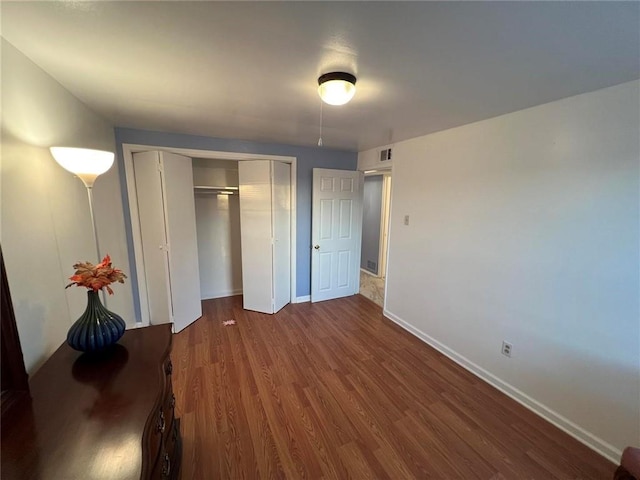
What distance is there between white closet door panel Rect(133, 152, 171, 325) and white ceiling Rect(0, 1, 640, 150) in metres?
0.73

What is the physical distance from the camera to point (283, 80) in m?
1.51

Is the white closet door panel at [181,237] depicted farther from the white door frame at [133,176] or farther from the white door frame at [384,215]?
the white door frame at [384,215]

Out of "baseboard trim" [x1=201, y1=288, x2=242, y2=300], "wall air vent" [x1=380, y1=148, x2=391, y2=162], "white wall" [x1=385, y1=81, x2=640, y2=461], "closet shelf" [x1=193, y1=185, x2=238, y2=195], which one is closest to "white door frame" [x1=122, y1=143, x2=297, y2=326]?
"closet shelf" [x1=193, y1=185, x2=238, y2=195]

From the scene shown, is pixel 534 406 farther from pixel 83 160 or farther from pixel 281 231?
pixel 83 160

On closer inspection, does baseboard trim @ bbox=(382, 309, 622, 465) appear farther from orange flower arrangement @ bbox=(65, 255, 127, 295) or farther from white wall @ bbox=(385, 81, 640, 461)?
orange flower arrangement @ bbox=(65, 255, 127, 295)

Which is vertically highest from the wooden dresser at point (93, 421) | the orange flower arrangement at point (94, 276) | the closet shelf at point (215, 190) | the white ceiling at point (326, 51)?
the white ceiling at point (326, 51)

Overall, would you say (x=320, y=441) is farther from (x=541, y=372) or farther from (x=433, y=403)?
(x=541, y=372)

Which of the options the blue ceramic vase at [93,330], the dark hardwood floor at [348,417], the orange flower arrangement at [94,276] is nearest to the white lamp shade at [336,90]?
the orange flower arrangement at [94,276]

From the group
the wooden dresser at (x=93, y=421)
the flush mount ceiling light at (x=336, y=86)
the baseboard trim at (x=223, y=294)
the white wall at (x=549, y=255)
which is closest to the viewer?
the wooden dresser at (x=93, y=421)

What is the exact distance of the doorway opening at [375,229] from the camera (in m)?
4.97

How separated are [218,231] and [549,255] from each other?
378cm

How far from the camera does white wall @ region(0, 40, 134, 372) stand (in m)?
1.08

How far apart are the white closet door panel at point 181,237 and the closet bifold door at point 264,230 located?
61 centimetres

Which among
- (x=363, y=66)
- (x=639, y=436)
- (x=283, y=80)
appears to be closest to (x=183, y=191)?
(x=283, y=80)
